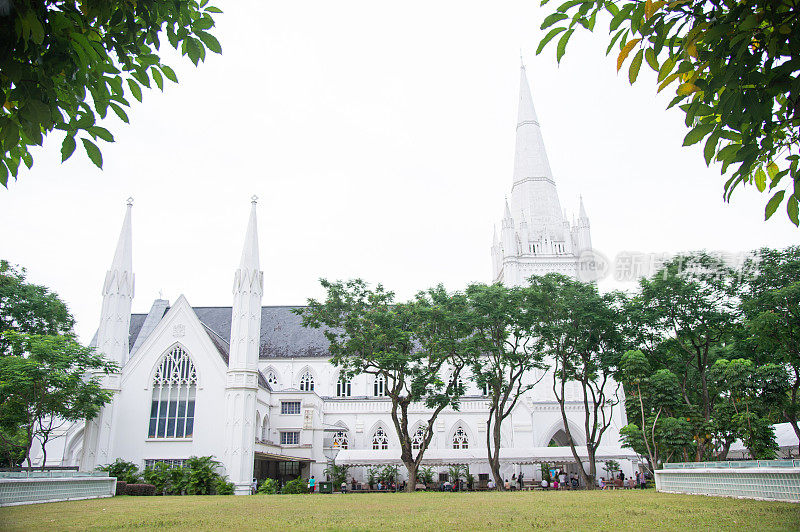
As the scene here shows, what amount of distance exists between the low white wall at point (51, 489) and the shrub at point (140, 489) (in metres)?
3.35

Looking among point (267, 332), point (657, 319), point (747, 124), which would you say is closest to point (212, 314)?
point (267, 332)

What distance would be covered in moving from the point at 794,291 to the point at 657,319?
6.73m

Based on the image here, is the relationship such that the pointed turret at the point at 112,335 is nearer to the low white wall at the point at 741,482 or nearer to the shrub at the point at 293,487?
the shrub at the point at 293,487

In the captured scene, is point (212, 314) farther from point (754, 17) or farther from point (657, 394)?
point (754, 17)

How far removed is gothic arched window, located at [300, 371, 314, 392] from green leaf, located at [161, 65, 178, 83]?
51837mm

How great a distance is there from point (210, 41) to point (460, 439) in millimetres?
48401

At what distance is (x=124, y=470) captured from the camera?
34.4 m

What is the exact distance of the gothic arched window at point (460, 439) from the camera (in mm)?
49719

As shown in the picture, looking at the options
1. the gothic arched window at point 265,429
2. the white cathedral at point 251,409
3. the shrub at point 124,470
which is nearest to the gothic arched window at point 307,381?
the white cathedral at point 251,409

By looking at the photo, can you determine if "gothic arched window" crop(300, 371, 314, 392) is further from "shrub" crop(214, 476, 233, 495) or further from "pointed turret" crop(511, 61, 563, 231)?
"pointed turret" crop(511, 61, 563, 231)

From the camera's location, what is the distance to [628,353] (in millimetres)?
27703

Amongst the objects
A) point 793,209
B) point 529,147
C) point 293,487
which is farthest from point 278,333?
point 793,209

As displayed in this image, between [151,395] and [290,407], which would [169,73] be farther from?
[290,407]

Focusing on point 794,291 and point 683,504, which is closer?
point 683,504
